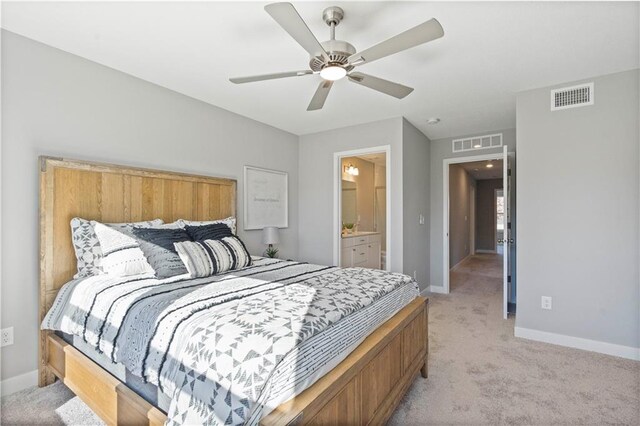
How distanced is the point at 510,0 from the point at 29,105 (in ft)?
10.6

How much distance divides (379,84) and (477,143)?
123 inches

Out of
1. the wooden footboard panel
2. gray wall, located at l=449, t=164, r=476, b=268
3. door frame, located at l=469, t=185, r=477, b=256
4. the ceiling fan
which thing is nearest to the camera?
the wooden footboard panel

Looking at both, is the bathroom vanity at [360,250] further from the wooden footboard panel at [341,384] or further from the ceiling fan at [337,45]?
the ceiling fan at [337,45]

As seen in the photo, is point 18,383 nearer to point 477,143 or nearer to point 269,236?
point 269,236

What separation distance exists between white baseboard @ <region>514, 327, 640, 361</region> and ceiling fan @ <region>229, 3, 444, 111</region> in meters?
2.71

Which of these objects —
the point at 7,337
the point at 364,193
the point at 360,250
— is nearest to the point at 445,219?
the point at 360,250

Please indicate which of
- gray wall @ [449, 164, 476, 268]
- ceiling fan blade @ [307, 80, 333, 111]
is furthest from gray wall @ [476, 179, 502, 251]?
ceiling fan blade @ [307, 80, 333, 111]

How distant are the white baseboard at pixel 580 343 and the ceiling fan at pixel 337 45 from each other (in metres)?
2.71

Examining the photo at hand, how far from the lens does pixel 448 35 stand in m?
2.08

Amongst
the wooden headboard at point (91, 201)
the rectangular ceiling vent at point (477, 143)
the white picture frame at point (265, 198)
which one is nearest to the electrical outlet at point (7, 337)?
the wooden headboard at point (91, 201)

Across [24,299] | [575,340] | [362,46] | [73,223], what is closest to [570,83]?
[362,46]

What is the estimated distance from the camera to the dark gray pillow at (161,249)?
2.12 meters

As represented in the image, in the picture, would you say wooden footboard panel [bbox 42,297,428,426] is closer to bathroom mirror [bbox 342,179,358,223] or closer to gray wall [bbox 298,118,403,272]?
gray wall [bbox 298,118,403,272]

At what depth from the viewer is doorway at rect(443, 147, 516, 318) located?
3.71 meters
